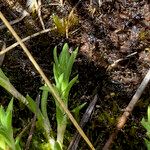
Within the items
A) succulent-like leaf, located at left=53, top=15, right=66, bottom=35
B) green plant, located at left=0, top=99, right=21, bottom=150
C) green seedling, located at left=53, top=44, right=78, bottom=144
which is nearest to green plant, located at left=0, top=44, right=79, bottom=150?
green seedling, located at left=53, top=44, right=78, bottom=144

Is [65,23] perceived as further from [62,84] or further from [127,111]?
[127,111]

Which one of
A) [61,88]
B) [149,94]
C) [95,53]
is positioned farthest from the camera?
[95,53]

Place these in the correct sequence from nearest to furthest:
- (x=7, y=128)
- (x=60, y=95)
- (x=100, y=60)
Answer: (x=7, y=128) < (x=60, y=95) < (x=100, y=60)

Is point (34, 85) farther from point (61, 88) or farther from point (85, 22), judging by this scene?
point (85, 22)

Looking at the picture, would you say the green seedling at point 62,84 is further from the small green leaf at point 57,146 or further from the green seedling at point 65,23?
the green seedling at point 65,23

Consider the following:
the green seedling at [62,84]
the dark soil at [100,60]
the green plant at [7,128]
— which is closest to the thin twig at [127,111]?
the dark soil at [100,60]

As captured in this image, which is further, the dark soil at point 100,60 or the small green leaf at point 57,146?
the dark soil at point 100,60

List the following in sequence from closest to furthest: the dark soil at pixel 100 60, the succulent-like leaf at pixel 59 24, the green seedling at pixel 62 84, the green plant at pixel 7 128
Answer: the green plant at pixel 7 128 < the green seedling at pixel 62 84 < the dark soil at pixel 100 60 < the succulent-like leaf at pixel 59 24

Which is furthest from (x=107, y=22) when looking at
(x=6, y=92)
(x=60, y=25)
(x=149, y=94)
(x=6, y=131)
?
(x=6, y=131)

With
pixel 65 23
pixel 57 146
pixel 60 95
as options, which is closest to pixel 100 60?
pixel 65 23
